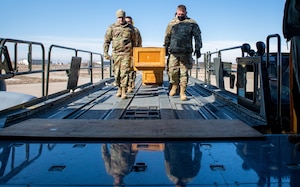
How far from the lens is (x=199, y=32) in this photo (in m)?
6.08

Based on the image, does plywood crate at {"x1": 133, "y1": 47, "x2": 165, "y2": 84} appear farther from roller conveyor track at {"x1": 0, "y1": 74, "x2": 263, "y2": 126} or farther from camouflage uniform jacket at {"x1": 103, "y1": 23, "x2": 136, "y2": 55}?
roller conveyor track at {"x1": 0, "y1": 74, "x2": 263, "y2": 126}

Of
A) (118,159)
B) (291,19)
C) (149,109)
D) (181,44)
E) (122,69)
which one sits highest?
(181,44)

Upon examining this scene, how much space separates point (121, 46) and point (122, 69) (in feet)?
1.53

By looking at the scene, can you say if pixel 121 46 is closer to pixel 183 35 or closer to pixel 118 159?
pixel 183 35

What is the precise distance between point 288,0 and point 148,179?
1661 millimetres

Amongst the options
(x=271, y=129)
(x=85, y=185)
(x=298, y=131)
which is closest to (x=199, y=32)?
(x=271, y=129)

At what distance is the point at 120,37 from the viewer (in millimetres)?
6402

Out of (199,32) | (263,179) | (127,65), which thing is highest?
(199,32)

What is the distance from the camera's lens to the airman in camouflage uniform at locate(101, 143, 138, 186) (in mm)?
2132

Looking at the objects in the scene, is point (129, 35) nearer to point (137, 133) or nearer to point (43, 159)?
point (137, 133)

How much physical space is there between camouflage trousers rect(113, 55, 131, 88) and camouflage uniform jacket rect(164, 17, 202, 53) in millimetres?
960

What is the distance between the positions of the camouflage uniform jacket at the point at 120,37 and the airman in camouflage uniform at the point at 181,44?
0.73 m

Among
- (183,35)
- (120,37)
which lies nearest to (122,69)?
(120,37)

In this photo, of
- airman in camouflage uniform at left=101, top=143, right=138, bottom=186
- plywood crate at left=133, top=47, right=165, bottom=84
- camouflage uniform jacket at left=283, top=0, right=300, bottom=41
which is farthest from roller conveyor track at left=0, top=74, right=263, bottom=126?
airman in camouflage uniform at left=101, top=143, right=138, bottom=186
